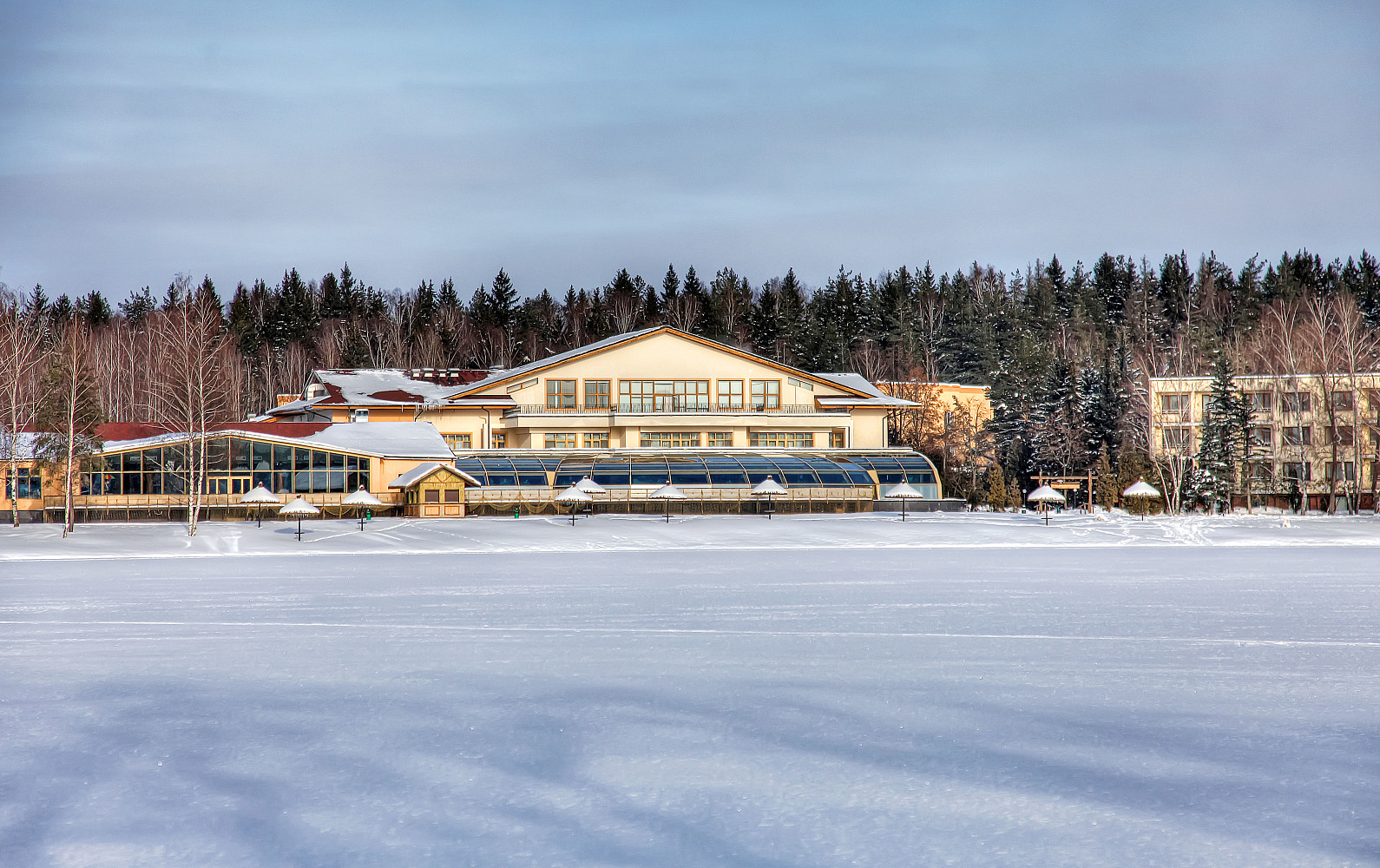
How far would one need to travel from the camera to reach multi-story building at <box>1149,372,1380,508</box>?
59869mm

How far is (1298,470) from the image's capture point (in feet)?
221

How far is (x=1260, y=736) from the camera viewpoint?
9.62 m

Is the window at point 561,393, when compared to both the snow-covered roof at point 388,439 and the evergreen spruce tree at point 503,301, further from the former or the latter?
the evergreen spruce tree at point 503,301

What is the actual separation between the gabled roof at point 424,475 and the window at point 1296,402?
148 ft

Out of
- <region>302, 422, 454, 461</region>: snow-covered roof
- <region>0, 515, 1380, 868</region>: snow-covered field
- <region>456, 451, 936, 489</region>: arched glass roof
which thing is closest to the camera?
<region>0, 515, 1380, 868</region>: snow-covered field

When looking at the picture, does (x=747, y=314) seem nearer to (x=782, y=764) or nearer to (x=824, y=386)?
(x=824, y=386)

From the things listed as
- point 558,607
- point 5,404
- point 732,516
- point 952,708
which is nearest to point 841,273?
point 732,516

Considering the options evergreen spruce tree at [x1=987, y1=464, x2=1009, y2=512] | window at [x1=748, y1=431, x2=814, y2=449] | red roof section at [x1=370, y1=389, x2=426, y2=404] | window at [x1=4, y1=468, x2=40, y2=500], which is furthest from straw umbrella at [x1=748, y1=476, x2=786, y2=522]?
window at [x1=4, y1=468, x2=40, y2=500]

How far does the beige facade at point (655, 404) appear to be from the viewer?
6159 centimetres

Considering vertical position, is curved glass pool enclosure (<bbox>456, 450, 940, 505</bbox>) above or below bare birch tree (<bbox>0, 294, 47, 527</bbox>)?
below

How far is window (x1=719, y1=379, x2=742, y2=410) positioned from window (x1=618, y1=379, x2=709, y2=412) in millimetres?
857

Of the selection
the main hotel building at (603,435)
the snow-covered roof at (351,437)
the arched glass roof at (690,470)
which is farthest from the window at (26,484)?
the arched glass roof at (690,470)

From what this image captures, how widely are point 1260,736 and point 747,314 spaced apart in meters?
99.2

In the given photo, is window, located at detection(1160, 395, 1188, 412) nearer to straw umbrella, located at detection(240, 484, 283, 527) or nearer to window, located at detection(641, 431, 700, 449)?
window, located at detection(641, 431, 700, 449)
